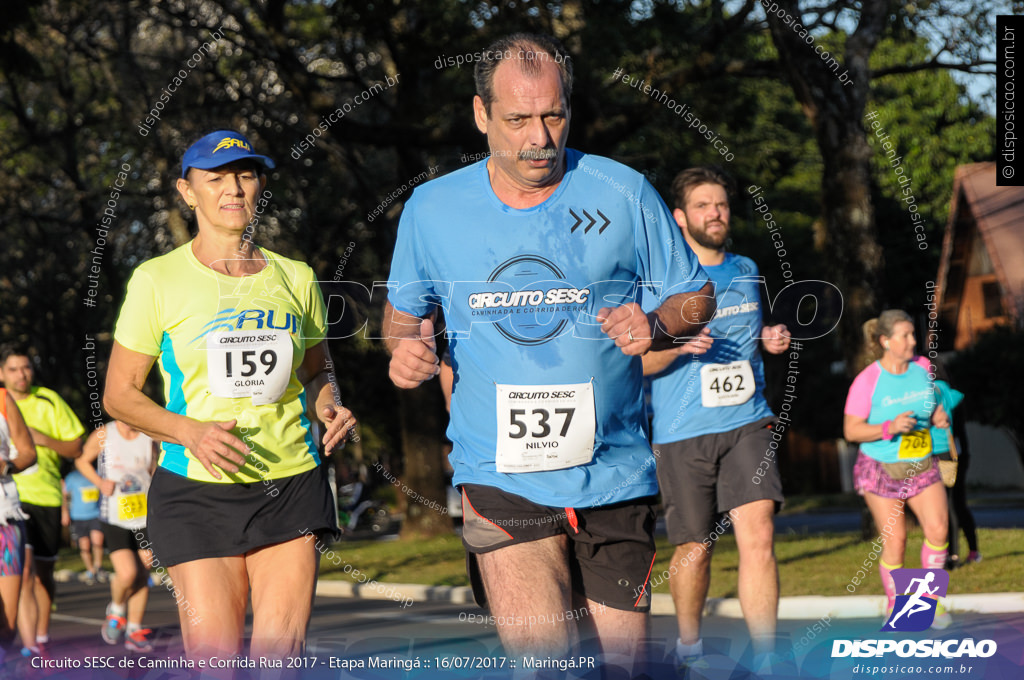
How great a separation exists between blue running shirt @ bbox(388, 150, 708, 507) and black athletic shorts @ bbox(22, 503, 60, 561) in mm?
5212

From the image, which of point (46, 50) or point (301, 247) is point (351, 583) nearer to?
point (301, 247)

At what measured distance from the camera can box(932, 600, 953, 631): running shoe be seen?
285 inches

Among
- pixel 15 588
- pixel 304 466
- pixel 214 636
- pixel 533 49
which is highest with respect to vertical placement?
pixel 533 49

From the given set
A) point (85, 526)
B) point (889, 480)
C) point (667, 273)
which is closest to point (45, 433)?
point (889, 480)

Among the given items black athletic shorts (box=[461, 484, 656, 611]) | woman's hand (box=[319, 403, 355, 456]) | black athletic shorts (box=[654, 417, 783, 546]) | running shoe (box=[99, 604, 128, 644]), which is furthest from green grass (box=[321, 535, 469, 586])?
black athletic shorts (box=[461, 484, 656, 611])

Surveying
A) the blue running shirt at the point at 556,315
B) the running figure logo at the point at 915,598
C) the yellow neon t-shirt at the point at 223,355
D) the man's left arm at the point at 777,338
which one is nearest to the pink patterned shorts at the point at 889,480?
the running figure logo at the point at 915,598

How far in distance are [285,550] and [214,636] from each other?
359 mm

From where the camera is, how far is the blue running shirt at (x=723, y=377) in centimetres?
623

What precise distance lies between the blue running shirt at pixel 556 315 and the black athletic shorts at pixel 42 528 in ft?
17.1

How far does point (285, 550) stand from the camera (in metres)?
4.15

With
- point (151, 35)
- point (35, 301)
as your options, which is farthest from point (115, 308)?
point (151, 35)

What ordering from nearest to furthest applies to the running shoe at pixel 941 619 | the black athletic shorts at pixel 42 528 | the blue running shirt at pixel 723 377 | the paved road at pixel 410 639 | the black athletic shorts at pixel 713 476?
the paved road at pixel 410 639 < the black athletic shorts at pixel 713 476 < the blue running shirt at pixel 723 377 < the running shoe at pixel 941 619 < the black athletic shorts at pixel 42 528

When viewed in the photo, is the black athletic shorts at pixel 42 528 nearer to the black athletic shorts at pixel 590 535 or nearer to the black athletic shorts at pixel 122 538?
the black athletic shorts at pixel 122 538

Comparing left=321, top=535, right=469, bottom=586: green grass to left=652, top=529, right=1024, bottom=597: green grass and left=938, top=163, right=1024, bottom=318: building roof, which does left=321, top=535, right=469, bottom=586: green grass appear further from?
left=938, top=163, right=1024, bottom=318: building roof
